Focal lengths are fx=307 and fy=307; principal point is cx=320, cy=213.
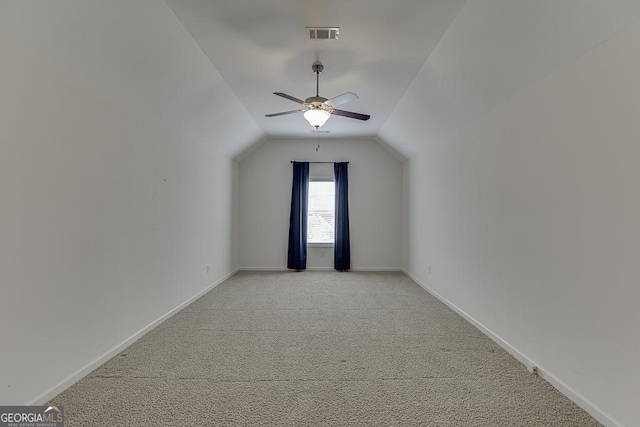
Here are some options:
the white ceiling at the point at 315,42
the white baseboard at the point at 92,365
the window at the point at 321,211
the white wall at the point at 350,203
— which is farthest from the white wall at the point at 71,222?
the window at the point at 321,211

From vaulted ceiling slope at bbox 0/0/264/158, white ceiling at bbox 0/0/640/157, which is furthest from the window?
vaulted ceiling slope at bbox 0/0/264/158

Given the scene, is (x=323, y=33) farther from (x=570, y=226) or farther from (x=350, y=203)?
(x=350, y=203)

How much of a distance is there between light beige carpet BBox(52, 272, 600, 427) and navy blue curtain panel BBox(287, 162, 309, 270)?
246 centimetres

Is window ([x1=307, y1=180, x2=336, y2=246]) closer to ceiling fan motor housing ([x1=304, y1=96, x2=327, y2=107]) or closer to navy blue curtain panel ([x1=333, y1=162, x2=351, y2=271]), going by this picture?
navy blue curtain panel ([x1=333, y1=162, x2=351, y2=271])

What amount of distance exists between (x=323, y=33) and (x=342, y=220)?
406 centimetres

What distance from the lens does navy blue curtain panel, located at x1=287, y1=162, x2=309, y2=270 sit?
6.16 meters

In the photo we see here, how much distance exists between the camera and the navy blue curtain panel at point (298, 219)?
20.2 ft

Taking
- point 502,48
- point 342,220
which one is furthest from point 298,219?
point 502,48

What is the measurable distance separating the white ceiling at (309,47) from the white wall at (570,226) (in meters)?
0.24

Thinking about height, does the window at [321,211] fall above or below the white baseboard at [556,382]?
above

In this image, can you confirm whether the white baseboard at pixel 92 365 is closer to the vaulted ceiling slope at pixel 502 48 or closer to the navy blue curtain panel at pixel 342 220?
the navy blue curtain panel at pixel 342 220

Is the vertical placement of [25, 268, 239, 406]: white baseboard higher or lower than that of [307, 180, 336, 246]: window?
lower

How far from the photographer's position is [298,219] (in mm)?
6180

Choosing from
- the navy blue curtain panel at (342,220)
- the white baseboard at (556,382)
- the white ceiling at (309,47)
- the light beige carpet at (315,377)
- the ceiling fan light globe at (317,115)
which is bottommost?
the light beige carpet at (315,377)
